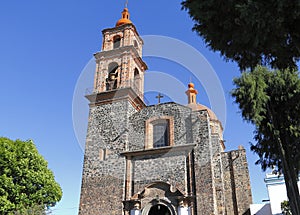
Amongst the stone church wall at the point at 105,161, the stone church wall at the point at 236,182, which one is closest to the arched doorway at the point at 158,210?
the stone church wall at the point at 105,161

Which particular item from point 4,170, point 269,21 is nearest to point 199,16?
point 269,21

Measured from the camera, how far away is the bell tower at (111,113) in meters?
15.4

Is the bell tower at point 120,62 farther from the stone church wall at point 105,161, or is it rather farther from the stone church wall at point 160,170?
the stone church wall at point 160,170

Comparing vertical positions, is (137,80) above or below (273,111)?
above

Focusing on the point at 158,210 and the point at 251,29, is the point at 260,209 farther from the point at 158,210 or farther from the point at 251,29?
the point at 251,29

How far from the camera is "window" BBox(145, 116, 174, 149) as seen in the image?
53.7 feet

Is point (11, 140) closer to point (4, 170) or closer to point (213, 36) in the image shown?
point (4, 170)

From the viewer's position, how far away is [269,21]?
15.3ft

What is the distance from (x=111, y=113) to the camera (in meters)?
17.5

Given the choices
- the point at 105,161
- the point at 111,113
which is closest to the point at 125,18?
the point at 111,113

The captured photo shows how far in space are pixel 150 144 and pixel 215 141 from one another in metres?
4.97

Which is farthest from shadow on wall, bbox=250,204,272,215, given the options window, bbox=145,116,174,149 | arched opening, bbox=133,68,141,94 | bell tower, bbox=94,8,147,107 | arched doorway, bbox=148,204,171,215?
arched opening, bbox=133,68,141,94

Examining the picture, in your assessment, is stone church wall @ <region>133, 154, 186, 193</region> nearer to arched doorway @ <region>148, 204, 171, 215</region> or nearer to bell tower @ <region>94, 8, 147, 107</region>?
arched doorway @ <region>148, 204, 171, 215</region>

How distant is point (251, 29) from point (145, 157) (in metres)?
11.8
